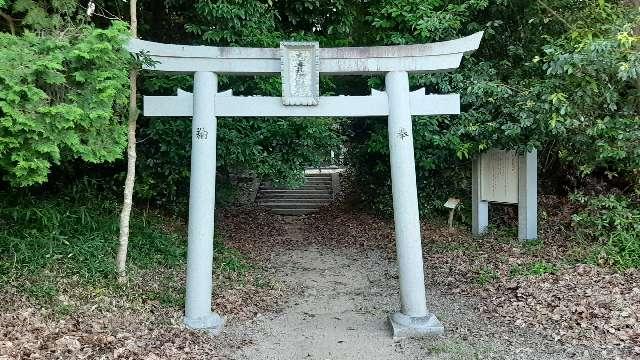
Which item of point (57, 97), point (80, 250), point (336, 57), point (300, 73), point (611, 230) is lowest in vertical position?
point (80, 250)

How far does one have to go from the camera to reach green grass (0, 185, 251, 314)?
19.7 feet

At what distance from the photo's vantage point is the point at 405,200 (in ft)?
20.2

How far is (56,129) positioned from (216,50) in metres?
2.01

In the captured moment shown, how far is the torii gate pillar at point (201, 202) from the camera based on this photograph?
6.07 meters

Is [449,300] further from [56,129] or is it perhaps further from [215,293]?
[56,129]

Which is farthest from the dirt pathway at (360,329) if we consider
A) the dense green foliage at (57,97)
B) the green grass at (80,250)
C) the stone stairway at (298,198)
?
the stone stairway at (298,198)

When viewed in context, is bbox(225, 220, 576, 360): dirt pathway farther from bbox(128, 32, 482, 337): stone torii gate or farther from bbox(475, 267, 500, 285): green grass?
bbox(475, 267, 500, 285): green grass

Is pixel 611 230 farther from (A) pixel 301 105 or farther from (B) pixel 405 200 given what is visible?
(A) pixel 301 105

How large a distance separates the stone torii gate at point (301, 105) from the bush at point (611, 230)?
120 inches

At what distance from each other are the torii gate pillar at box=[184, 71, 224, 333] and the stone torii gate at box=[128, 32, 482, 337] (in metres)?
0.01

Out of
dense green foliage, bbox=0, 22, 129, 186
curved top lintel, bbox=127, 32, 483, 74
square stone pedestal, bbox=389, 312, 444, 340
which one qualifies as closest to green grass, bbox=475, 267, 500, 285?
square stone pedestal, bbox=389, 312, 444, 340

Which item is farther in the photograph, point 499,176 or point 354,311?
point 499,176

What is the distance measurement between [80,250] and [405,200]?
4.34 m

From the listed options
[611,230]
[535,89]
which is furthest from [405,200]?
[611,230]
